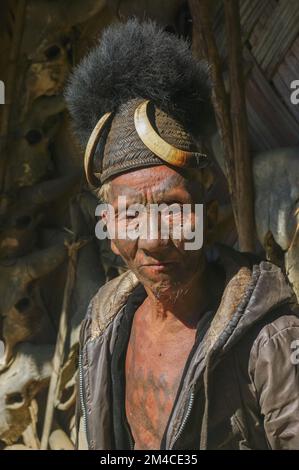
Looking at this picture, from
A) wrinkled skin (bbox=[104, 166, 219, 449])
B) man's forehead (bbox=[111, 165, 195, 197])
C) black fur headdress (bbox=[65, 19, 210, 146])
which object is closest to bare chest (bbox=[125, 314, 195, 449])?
wrinkled skin (bbox=[104, 166, 219, 449])

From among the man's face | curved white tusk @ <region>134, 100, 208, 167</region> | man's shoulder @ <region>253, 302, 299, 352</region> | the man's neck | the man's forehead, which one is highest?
curved white tusk @ <region>134, 100, 208, 167</region>

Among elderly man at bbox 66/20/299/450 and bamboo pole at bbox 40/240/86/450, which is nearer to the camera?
elderly man at bbox 66/20/299/450

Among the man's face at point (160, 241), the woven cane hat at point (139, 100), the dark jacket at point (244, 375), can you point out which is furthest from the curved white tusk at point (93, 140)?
the dark jacket at point (244, 375)

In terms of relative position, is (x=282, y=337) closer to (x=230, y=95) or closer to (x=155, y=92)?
(x=155, y=92)

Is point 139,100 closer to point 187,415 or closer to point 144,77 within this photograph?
point 144,77

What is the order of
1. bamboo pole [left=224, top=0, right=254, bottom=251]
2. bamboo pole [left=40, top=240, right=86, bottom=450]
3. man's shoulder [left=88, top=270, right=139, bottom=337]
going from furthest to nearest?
bamboo pole [left=40, top=240, right=86, bottom=450], bamboo pole [left=224, top=0, right=254, bottom=251], man's shoulder [left=88, top=270, right=139, bottom=337]

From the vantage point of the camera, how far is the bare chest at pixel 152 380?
90.7 inches

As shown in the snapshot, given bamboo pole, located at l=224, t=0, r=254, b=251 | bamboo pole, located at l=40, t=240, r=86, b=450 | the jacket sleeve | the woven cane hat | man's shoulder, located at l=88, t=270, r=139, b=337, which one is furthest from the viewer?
bamboo pole, located at l=40, t=240, r=86, b=450

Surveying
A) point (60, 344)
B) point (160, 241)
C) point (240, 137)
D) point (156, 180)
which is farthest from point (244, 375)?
point (60, 344)

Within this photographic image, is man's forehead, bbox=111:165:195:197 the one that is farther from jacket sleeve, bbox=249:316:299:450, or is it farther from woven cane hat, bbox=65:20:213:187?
jacket sleeve, bbox=249:316:299:450

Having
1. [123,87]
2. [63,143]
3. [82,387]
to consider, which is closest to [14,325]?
[63,143]

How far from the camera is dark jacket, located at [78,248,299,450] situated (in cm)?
212

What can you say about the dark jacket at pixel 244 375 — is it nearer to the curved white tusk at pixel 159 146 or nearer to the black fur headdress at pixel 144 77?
the curved white tusk at pixel 159 146

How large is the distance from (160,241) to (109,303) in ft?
1.20
